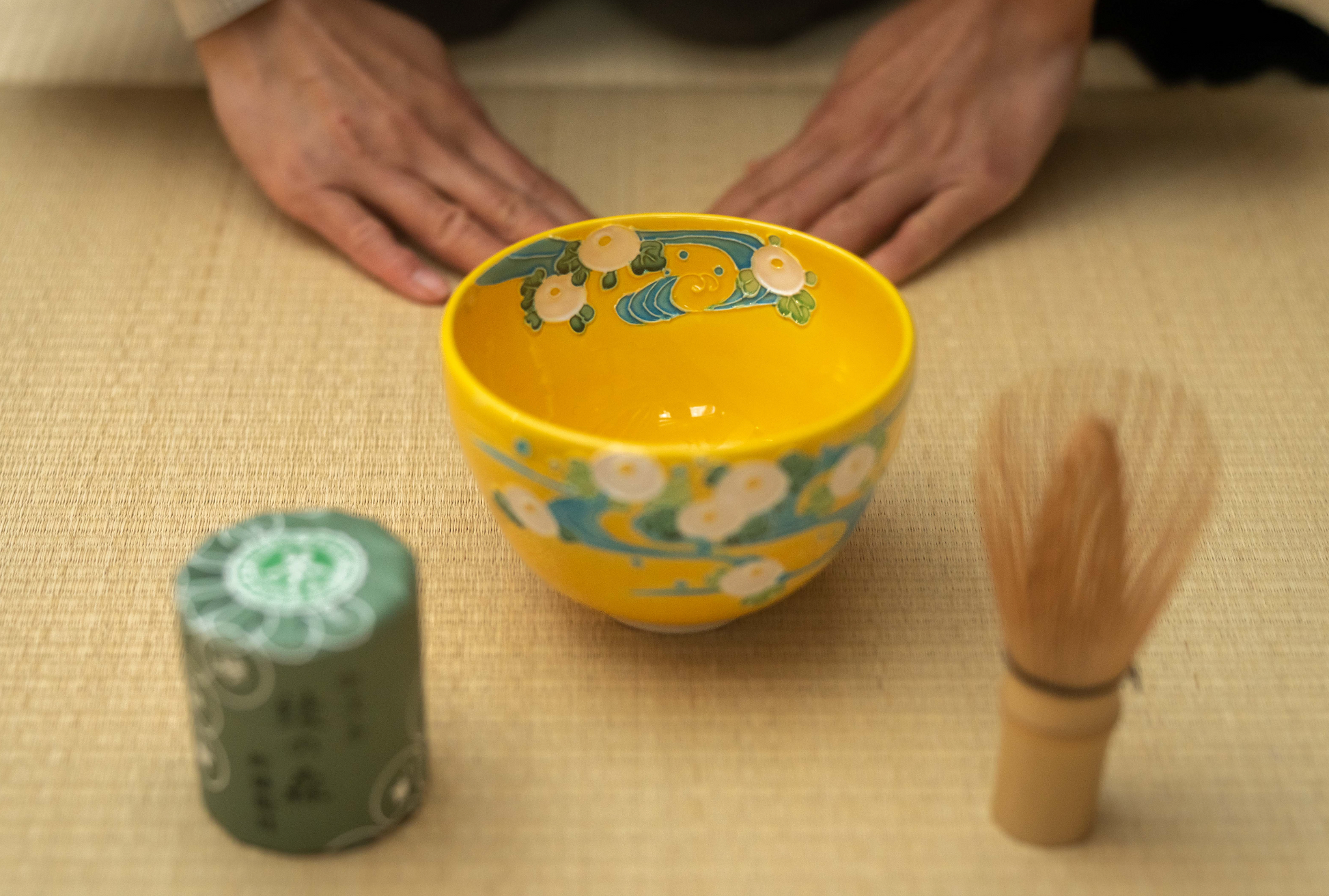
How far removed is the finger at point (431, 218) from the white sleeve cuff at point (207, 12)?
0.43 ft

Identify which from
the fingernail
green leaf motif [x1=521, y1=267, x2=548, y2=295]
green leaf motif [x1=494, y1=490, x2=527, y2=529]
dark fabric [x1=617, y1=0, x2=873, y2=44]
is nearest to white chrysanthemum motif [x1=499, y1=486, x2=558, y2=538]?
green leaf motif [x1=494, y1=490, x2=527, y2=529]

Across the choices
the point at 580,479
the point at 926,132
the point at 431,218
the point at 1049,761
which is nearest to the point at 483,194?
the point at 431,218

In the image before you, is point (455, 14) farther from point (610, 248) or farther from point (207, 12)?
point (610, 248)

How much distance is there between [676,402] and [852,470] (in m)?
0.16

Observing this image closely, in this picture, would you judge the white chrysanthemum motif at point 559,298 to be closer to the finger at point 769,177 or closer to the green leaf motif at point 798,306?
the green leaf motif at point 798,306

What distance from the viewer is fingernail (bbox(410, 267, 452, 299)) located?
0.76 m

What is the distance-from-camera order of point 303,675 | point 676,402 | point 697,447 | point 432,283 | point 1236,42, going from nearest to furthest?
1. point 303,675
2. point 697,447
3. point 676,402
4. point 432,283
5. point 1236,42

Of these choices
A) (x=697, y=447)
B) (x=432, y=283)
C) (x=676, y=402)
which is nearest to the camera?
(x=697, y=447)

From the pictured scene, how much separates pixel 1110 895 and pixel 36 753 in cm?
37

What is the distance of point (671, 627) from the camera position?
54 centimetres

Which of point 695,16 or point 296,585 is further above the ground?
point 296,585

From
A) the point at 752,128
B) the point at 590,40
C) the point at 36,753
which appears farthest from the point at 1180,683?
the point at 590,40

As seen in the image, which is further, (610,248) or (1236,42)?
(1236,42)

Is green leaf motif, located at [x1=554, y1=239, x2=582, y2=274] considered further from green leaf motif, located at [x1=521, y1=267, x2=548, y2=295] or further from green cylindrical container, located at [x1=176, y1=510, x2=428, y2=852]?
green cylindrical container, located at [x1=176, y1=510, x2=428, y2=852]
